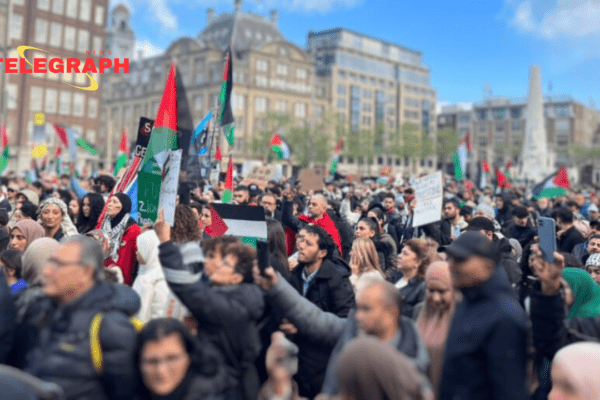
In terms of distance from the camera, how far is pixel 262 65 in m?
73.7

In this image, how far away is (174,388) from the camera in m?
3.19

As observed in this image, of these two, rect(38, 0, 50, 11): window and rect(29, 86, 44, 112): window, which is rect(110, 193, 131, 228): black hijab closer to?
rect(29, 86, 44, 112): window

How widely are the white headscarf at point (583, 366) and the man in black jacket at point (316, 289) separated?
1693mm

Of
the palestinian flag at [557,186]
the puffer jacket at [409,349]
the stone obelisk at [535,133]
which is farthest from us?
the stone obelisk at [535,133]

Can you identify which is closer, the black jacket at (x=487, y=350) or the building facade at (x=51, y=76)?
the black jacket at (x=487, y=350)

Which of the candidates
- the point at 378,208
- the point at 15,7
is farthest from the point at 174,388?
the point at 15,7

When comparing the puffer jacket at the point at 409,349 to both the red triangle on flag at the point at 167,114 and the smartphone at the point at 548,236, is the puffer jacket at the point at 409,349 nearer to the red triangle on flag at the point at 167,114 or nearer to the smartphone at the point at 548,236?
the smartphone at the point at 548,236

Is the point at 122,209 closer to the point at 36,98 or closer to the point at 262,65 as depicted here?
the point at 36,98

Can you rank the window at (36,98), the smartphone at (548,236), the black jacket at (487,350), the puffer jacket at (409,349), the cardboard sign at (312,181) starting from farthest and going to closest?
the window at (36,98)
the cardboard sign at (312,181)
the smartphone at (548,236)
the puffer jacket at (409,349)
the black jacket at (487,350)

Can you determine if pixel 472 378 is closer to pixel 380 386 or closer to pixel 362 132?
pixel 380 386

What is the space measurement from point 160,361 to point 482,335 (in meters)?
1.65

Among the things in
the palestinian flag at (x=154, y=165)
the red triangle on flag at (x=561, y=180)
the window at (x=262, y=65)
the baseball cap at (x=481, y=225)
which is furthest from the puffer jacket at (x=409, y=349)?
the window at (x=262, y=65)

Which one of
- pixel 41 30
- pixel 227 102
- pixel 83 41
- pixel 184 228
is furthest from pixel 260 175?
pixel 83 41

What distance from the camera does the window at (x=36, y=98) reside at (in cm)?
5706
